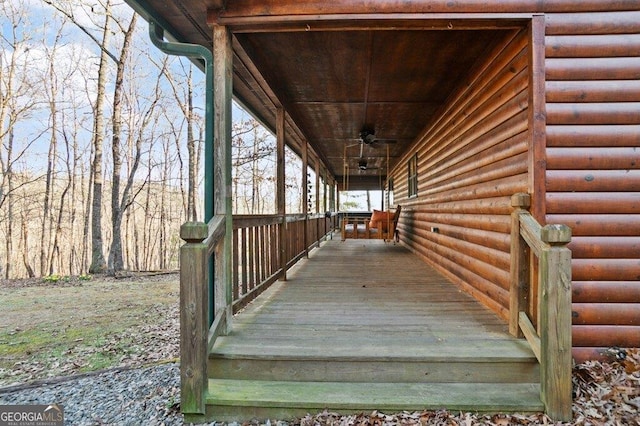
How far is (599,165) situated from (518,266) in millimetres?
1003

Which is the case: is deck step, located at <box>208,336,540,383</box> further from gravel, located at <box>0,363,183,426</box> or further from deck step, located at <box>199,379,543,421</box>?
gravel, located at <box>0,363,183,426</box>

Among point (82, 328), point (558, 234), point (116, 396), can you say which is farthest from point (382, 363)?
point (82, 328)

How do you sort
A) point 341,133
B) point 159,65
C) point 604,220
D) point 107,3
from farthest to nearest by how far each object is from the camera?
point 159,65 < point 107,3 < point 341,133 < point 604,220

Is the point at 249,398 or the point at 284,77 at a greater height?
the point at 284,77

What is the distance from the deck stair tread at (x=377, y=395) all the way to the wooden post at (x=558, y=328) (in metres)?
0.12

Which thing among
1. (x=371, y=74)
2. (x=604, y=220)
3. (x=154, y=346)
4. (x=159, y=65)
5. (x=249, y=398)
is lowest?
(x=154, y=346)

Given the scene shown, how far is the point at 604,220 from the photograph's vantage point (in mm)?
2637

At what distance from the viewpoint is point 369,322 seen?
3021 millimetres

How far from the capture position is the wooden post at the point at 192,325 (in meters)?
2.19

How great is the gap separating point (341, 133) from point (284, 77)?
3273 mm

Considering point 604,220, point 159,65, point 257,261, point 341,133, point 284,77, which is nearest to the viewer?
point 604,220

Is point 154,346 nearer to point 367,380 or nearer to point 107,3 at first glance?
point 367,380

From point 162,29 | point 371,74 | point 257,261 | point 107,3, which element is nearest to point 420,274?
point 257,261

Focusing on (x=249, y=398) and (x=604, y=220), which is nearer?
(x=249, y=398)
